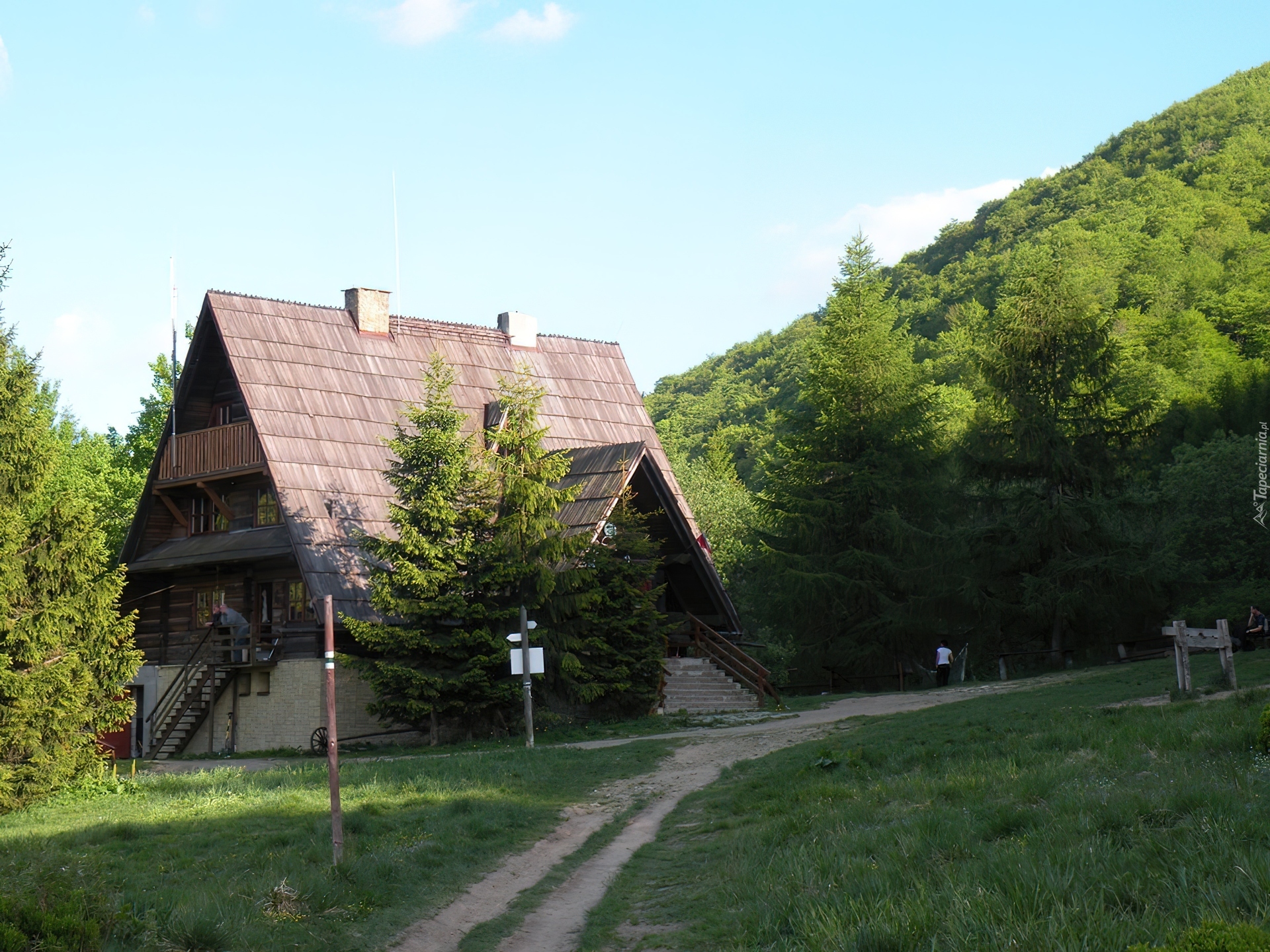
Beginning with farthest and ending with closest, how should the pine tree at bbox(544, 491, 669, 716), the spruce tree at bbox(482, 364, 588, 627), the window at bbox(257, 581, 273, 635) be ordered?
the window at bbox(257, 581, 273, 635) → the pine tree at bbox(544, 491, 669, 716) → the spruce tree at bbox(482, 364, 588, 627)

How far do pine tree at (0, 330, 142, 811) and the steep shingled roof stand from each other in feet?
27.1

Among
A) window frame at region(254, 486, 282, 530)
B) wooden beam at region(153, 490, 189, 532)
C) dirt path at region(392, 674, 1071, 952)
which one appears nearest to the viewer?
dirt path at region(392, 674, 1071, 952)

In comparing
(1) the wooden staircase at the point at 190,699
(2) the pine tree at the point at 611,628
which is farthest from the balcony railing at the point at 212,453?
(2) the pine tree at the point at 611,628

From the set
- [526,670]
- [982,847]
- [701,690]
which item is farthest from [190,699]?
[982,847]

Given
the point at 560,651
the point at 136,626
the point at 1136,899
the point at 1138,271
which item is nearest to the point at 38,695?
the point at 560,651

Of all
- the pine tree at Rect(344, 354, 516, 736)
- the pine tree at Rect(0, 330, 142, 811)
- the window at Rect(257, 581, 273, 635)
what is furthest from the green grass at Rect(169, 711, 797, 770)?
the pine tree at Rect(0, 330, 142, 811)

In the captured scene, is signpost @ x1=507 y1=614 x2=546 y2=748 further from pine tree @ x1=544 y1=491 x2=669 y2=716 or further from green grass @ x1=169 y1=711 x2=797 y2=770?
pine tree @ x1=544 y1=491 x2=669 y2=716

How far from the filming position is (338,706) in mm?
26609

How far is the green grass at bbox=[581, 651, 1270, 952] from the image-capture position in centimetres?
678

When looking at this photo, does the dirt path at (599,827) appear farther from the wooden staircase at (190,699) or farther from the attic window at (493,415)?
the attic window at (493,415)

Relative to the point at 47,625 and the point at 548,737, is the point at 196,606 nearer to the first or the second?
the point at 548,737

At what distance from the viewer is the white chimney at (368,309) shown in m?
33.9

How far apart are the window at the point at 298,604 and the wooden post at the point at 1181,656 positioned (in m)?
19.4

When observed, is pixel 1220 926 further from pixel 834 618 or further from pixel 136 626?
pixel 136 626
